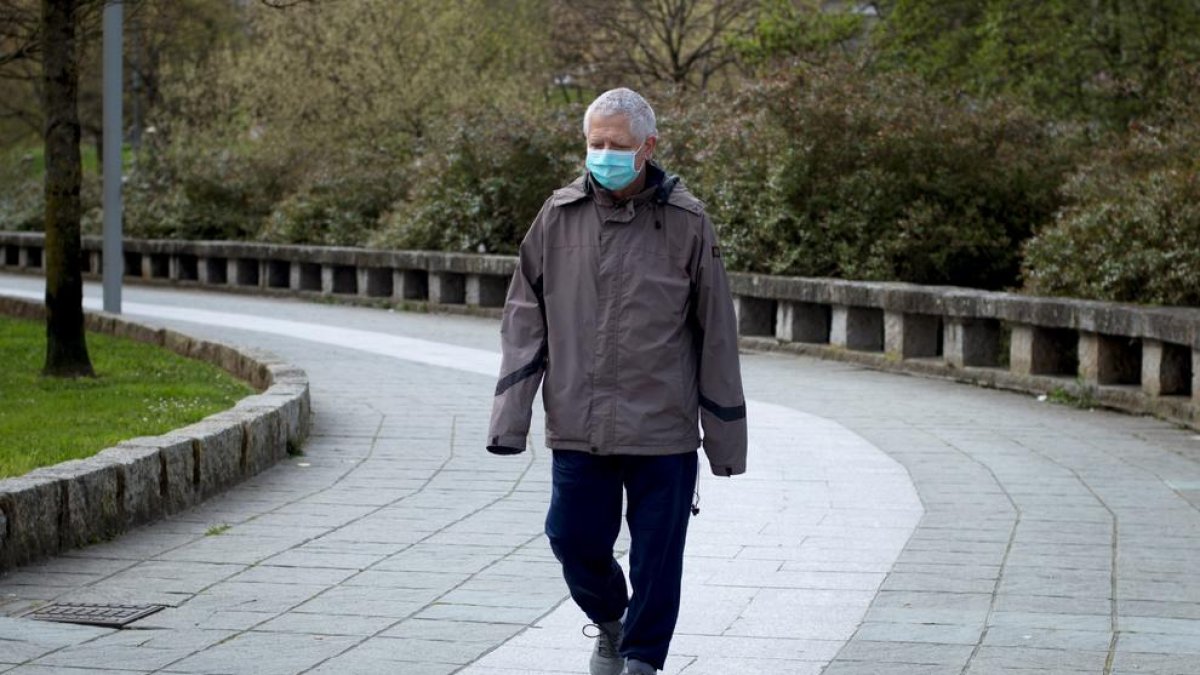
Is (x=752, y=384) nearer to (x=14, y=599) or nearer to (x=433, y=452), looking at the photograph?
(x=433, y=452)

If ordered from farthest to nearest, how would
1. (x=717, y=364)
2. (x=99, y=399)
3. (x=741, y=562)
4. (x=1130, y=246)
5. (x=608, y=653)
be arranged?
(x=1130, y=246), (x=99, y=399), (x=741, y=562), (x=608, y=653), (x=717, y=364)

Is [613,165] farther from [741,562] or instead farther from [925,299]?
[925,299]

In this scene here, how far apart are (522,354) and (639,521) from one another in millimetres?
571

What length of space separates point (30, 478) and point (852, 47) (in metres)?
27.7

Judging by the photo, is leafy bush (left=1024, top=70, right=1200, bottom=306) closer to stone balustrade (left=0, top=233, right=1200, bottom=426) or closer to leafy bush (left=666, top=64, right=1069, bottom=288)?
stone balustrade (left=0, top=233, right=1200, bottom=426)

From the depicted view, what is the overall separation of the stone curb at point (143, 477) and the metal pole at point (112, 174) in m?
8.68

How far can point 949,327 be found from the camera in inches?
598

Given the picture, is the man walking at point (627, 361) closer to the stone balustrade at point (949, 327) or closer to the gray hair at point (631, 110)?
the gray hair at point (631, 110)

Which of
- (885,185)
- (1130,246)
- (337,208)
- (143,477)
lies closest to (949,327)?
(1130,246)

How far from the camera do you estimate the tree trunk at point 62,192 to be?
1375 centimetres

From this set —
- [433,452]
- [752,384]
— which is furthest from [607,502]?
[752,384]

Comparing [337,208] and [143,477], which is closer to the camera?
[143,477]

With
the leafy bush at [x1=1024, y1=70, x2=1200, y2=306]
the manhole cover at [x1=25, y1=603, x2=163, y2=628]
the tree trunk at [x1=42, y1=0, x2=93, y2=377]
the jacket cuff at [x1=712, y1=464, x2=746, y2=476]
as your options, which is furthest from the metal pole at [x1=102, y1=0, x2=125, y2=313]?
the jacket cuff at [x1=712, y1=464, x2=746, y2=476]

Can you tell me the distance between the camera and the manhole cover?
21.4 ft
